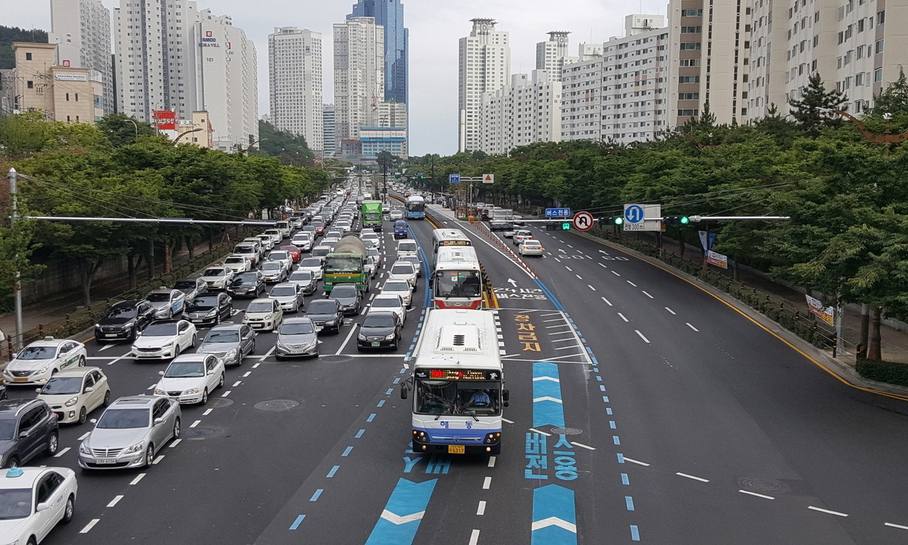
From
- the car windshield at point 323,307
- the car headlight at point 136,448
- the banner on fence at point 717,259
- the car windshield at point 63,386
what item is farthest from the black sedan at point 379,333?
the banner on fence at point 717,259

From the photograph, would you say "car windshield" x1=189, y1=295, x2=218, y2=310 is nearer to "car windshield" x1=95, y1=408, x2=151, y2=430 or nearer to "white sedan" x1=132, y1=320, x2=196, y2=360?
"white sedan" x1=132, y1=320, x2=196, y2=360

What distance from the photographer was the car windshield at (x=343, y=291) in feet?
147

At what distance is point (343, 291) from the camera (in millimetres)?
45156

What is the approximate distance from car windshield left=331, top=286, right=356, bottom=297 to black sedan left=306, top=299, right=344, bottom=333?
416 cm

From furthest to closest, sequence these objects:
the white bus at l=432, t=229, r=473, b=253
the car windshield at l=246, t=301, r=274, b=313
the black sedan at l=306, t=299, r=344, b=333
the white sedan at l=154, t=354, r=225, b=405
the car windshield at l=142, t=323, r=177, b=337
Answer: the white bus at l=432, t=229, r=473, b=253 < the car windshield at l=246, t=301, r=274, b=313 < the black sedan at l=306, t=299, r=344, b=333 < the car windshield at l=142, t=323, r=177, b=337 < the white sedan at l=154, t=354, r=225, b=405

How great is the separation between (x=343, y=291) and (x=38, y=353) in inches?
711

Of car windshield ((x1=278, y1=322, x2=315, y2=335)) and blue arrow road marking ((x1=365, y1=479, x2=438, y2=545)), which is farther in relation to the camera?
car windshield ((x1=278, y1=322, x2=315, y2=335))

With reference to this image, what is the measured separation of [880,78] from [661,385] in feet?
170

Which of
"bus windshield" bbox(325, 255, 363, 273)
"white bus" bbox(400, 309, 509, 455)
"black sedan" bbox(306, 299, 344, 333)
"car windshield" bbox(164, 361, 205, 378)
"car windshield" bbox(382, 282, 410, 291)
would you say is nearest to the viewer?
"white bus" bbox(400, 309, 509, 455)

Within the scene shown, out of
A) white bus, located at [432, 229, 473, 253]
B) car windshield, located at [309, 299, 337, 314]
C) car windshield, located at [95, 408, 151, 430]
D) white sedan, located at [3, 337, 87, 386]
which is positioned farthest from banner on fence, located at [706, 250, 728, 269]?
car windshield, located at [95, 408, 151, 430]

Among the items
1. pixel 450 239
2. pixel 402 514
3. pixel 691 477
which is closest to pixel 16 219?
pixel 402 514

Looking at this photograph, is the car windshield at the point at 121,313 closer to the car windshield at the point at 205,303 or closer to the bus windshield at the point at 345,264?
the car windshield at the point at 205,303

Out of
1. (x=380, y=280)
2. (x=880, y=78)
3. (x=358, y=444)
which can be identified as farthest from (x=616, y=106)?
(x=358, y=444)

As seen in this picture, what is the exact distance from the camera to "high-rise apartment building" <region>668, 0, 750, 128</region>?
5310 inches
